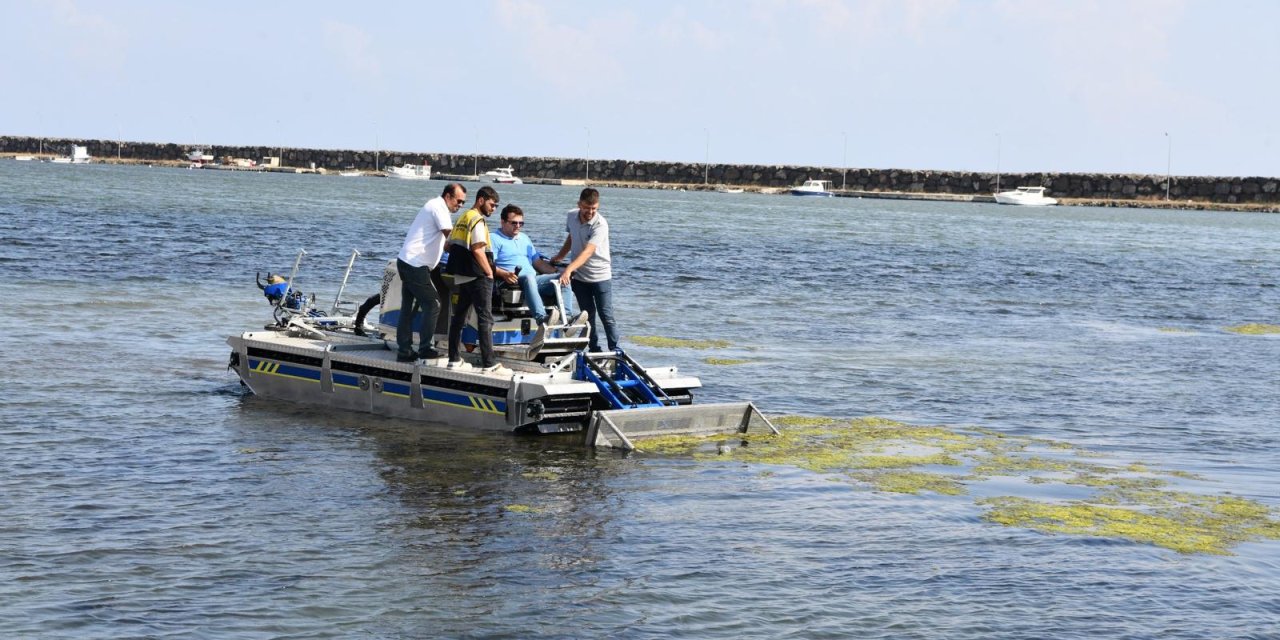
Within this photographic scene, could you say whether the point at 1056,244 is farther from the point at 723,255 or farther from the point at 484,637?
the point at 484,637

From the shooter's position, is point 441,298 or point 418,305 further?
point 441,298

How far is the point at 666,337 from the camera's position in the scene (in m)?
23.3

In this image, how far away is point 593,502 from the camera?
39.0 ft

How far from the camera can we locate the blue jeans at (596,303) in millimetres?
14883

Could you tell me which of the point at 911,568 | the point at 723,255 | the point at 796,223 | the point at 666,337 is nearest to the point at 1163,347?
the point at 666,337

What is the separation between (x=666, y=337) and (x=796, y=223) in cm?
5991

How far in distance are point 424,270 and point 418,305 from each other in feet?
1.49

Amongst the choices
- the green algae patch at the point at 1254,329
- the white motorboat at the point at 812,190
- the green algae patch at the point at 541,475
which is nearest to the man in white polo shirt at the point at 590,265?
the green algae patch at the point at 541,475

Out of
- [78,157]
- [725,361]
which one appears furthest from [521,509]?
[78,157]

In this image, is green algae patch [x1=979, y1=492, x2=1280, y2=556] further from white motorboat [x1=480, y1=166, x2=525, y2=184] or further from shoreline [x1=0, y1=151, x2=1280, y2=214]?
white motorboat [x1=480, y1=166, x2=525, y2=184]

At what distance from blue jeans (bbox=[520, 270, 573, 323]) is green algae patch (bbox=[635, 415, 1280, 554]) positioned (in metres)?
1.63

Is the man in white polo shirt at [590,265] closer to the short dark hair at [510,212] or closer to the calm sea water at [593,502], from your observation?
the short dark hair at [510,212]

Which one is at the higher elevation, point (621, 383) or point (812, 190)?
point (812, 190)

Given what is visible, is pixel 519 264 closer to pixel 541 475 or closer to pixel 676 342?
pixel 541 475
